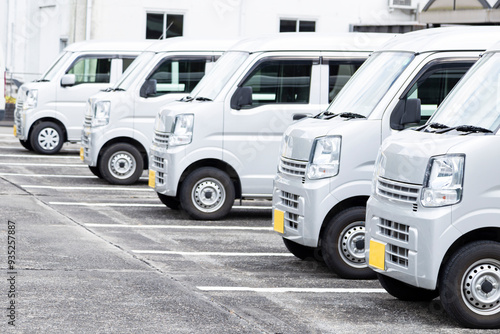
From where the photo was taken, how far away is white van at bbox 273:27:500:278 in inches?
359

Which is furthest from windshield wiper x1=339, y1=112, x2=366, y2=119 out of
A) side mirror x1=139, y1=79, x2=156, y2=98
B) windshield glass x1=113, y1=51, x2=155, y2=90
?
windshield glass x1=113, y1=51, x2=155, y2=90

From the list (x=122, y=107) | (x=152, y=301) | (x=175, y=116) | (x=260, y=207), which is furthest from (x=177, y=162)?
(x=152, y=301)

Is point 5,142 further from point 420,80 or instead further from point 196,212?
point 420,80

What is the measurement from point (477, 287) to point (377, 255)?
2.65 feet

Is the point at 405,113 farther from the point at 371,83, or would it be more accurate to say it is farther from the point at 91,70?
the point at 91,70

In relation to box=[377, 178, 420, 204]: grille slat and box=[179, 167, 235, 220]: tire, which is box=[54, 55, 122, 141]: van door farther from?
box=[377, 178, 420, 204]: grille slat

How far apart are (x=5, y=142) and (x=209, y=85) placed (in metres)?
12.2

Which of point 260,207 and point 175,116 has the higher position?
point 175,116

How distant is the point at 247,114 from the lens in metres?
12.4

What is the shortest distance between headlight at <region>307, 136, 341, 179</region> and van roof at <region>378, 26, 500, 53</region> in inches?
44.9

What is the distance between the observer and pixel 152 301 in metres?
7.69

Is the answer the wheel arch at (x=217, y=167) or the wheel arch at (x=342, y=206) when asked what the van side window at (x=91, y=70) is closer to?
the wheel arch at (x=217, y=167)

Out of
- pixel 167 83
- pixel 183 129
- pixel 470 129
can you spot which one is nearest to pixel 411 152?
pixel 470 129

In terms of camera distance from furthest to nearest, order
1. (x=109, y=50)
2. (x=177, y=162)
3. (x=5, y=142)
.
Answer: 1. (x=5, y=142)
2. (x=109, y=50)
3. (x=177, y=162)
